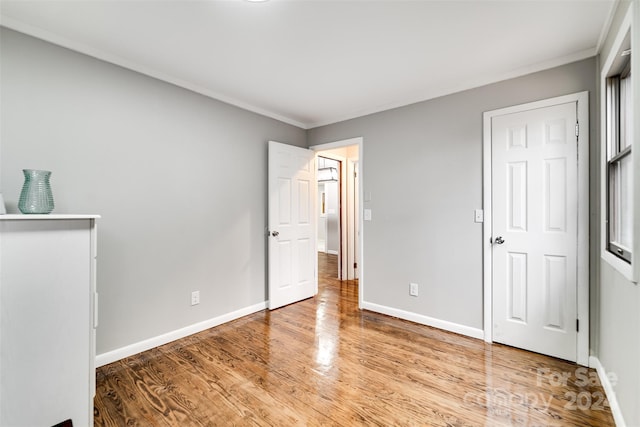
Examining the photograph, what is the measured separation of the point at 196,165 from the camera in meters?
2.74

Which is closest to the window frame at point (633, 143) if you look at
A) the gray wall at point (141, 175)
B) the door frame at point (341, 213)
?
the gray wall at point (141, 175)

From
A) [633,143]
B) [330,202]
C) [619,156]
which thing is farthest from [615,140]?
[330,202]

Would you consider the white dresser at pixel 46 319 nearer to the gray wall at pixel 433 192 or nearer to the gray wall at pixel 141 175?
the gray wall at pixel 141 175

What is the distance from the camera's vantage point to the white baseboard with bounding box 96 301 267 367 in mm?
2158

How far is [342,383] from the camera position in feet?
6.31

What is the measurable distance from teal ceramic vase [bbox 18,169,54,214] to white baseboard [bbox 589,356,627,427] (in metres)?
3.38

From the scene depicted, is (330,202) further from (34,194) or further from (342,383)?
(34,194)

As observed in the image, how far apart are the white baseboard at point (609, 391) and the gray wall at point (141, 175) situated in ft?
9.78

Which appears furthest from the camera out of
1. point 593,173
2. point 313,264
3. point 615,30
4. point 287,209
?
point 313,264

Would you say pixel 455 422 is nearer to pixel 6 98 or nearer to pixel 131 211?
pixel 131 211

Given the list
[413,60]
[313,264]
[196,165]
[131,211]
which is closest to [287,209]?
[313,264]

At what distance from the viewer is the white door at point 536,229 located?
7.18 ft

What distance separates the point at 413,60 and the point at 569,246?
1922 mm

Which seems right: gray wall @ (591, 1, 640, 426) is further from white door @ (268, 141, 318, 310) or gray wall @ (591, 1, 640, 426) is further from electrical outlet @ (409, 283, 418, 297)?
white door @ (268, 141, 318, 310)
